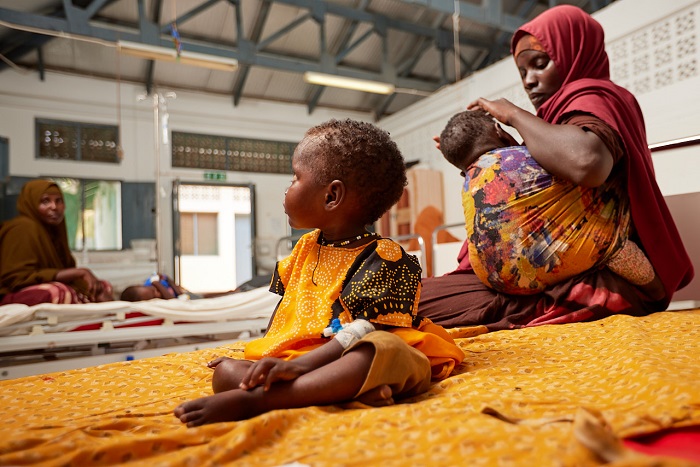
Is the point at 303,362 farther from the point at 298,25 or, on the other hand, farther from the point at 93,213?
the point at 298,25

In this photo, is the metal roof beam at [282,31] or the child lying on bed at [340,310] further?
the metal roof beam at [282,31]

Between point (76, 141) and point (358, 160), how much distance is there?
914 cm

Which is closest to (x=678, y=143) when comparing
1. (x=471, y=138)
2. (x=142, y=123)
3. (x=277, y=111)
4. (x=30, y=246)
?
(x=471, y=138)

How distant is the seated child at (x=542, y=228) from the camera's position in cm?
184

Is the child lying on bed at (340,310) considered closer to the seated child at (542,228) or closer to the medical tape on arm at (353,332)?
the medical tape on arm at (353,332)

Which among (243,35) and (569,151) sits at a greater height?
(243,35)

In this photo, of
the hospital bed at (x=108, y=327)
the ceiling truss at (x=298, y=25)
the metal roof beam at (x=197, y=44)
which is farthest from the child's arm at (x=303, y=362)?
the ceiling truss at (x=298, y=25)

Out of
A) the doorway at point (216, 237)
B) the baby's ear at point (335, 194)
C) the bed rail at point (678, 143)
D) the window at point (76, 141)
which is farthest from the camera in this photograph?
the doorway at point (216, 237)

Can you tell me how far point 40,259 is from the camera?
3971 millimetres

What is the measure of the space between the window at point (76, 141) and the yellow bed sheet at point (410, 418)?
8.58m

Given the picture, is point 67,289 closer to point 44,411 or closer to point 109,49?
point 44,411

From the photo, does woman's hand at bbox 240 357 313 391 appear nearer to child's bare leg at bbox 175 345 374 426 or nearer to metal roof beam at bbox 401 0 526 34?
child's bare leg at bbox 175 345 374 426

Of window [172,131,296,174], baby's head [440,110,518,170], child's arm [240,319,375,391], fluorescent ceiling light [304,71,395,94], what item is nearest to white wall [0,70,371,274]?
window [172,131,296,174]

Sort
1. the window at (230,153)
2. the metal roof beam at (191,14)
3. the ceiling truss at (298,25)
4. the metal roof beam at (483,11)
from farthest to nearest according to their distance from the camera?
the window at (230,153)
the metal roof beam at (191,14)
the metal roof beam at (483,11)
the ceiling truss at (298,25)
